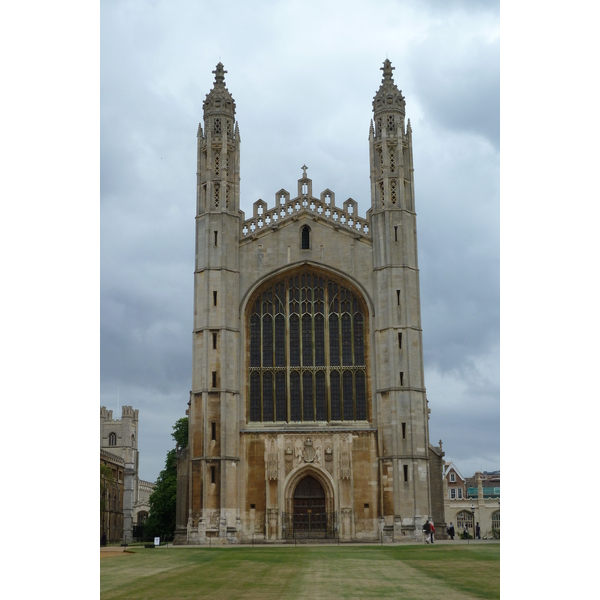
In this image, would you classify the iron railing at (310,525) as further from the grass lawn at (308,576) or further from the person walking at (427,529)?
the grass lawn at (308,576)

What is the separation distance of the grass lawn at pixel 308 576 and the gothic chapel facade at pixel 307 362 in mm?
12595

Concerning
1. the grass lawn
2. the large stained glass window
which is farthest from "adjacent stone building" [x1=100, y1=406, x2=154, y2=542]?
the grass lawn

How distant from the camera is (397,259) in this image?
43594 mm

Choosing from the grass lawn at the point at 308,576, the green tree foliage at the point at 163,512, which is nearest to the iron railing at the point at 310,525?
the grass lawn at the point at 308,576

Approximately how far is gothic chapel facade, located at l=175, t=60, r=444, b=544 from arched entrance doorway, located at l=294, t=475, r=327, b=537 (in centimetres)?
7

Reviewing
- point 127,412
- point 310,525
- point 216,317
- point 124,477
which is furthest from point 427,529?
point 127,412

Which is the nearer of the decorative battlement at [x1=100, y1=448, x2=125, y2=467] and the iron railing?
the iron railing

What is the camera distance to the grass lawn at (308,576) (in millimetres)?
15984

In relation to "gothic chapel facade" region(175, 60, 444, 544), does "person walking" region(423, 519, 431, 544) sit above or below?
below

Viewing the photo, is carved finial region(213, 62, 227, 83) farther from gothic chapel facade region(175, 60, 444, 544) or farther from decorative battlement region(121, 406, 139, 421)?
decorative battlement region(121, 406, 139, 421)

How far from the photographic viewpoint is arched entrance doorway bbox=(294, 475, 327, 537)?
41312 mm
